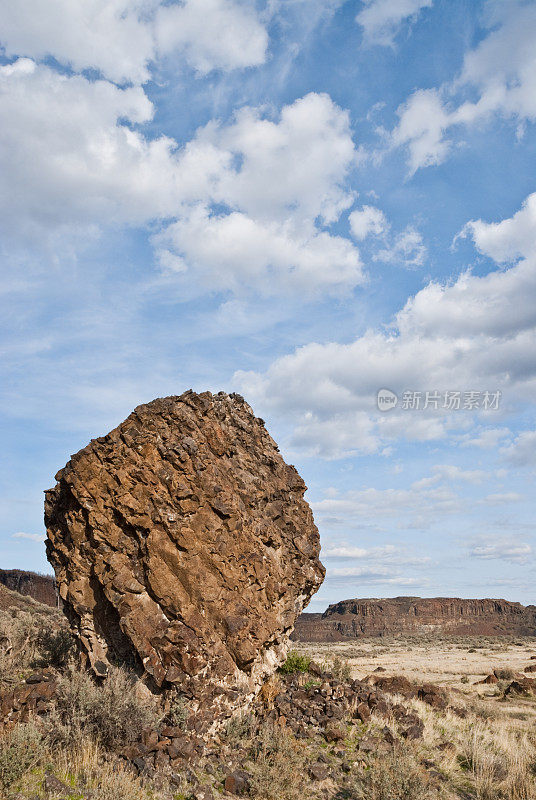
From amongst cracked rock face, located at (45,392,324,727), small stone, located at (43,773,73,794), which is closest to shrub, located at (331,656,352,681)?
cracked rock face, located at (45,392,324,727)

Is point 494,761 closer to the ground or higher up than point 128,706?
closer to the ground

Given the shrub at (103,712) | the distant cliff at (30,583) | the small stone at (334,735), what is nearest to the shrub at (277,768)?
the small stone at (334,735)

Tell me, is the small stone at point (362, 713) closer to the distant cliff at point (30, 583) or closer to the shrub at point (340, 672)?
the shrub at point (340, 672)

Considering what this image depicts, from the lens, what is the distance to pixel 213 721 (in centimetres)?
998

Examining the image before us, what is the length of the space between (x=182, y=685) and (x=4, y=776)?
3226mm

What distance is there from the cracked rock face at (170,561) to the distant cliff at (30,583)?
52.9m

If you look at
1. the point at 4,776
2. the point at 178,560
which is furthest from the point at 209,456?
the point at 4,776

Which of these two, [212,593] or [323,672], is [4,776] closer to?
[212,593]

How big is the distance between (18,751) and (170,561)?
3853 millimetres

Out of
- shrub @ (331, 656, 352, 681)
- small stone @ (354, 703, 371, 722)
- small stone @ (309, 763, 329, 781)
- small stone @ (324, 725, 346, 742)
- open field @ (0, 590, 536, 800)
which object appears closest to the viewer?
open field @ (0, 590, 536, 800)

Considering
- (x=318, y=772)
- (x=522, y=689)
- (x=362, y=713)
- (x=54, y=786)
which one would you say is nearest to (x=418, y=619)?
(x=522, y=689)

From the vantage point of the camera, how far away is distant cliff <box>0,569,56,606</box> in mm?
58562

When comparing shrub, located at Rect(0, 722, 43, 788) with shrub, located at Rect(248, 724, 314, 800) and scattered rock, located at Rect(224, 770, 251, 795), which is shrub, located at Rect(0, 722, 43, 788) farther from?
shrub, located at Rect(248, 724, 314, 800)

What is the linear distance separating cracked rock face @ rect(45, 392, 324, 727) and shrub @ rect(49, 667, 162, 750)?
0.60 m
